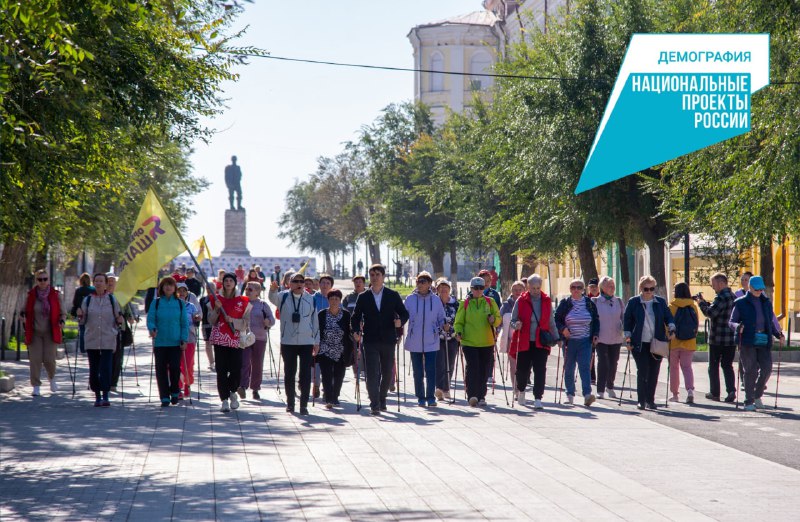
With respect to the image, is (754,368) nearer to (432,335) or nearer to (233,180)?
(432,335)

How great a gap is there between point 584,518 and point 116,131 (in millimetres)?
14062

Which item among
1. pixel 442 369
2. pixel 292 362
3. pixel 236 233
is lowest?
pixel 442 369

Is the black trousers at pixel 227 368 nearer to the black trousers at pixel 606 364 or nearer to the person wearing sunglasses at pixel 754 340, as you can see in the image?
the black trousers at pixel 606 364

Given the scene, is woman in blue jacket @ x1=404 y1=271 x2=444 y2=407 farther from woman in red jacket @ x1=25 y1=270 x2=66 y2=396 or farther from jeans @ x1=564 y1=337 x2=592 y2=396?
woman in red jacket @ x1=25 y1=270 x2=66 y2=396

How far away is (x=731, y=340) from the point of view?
683 inches

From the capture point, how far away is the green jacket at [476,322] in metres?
16.9

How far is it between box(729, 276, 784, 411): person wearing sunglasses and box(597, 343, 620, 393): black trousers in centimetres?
194

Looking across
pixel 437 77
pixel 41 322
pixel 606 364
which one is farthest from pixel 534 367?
pixel 437 77

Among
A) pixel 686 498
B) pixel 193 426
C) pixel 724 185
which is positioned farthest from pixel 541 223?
pixel 686 498

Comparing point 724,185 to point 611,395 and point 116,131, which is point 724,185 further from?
point 116,131

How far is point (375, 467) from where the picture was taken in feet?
35.7

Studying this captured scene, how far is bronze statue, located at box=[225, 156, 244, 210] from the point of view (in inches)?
3718

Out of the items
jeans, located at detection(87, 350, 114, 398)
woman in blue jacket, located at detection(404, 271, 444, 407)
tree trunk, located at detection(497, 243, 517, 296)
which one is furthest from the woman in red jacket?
tree trunk, located at detection(497, 243, 517, 296)

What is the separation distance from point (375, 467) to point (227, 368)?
5693 mm
